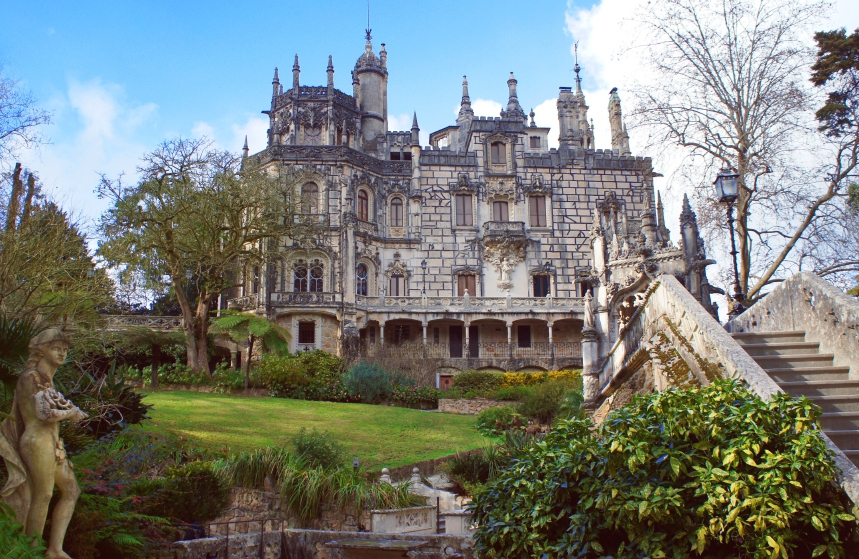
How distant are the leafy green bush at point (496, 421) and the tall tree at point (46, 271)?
10.9 metres

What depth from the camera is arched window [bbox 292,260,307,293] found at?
3752 centimetres

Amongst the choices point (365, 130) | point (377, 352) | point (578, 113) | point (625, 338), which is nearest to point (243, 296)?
point (377, 352)

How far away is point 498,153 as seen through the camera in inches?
1672

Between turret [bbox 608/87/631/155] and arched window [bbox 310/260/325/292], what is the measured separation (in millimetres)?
21660

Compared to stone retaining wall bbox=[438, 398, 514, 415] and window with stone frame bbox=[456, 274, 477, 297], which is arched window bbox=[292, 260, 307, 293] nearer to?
window with stone frame bbox=[456, 274, 477, 297]

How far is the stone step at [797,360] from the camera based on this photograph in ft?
28.6

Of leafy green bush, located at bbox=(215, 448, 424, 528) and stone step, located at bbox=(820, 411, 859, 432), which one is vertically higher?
stone step, located at bbox=(820, 411, 859, 432)

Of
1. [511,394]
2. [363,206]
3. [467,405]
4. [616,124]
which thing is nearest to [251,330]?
[467,405]

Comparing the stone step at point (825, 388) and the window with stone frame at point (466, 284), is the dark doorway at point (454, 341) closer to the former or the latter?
the window with stone frame at point (466, 284)

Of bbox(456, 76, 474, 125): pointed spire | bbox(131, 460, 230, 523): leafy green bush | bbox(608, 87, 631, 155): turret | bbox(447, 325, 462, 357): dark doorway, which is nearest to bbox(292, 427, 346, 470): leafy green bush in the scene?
bbox(131, 460, 230, 523): leafy green bush

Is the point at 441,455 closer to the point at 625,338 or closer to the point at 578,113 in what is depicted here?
the point at 625,338

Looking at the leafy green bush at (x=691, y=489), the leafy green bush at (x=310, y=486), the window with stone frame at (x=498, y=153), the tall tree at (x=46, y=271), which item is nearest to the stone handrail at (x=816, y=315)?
the leafy green bush at (x=691, y=489)

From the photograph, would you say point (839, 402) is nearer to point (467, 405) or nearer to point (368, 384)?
point (467, 405)

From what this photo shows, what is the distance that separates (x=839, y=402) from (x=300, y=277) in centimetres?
3221
